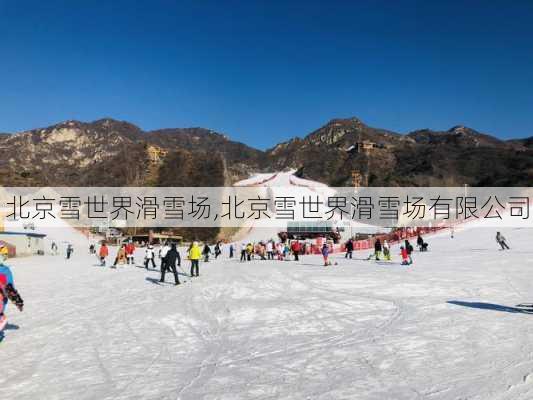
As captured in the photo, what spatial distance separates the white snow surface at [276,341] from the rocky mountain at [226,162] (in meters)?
56.2

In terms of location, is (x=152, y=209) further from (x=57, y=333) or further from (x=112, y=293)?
(x=57, y=333)

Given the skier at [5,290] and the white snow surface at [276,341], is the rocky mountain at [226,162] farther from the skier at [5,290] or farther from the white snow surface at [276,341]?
the skier at [5,290]

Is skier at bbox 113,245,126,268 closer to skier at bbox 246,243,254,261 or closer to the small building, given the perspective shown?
skier at bbox 246,243,254,261

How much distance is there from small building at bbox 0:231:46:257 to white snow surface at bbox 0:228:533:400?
23.4m

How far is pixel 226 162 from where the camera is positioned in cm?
11500

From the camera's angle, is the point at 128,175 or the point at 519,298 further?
the point at 128,175

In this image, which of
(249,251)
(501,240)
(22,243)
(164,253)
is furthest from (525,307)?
(22,243)

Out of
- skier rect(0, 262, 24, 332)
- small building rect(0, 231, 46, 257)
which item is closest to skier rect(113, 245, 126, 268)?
small building rect(0, 231, 46, 257)

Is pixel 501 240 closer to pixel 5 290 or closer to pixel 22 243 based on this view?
pixel 5 290

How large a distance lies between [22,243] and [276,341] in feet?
113

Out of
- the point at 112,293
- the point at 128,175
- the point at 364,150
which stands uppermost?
the point at 364,150

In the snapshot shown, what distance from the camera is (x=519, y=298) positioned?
10867 millimetres

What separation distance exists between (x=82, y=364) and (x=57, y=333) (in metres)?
2.39

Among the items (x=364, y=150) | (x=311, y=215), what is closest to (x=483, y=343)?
(x=311, y=215)
